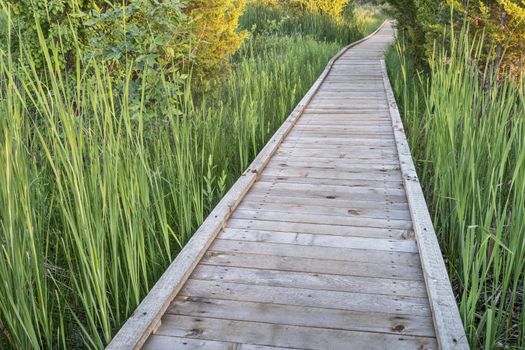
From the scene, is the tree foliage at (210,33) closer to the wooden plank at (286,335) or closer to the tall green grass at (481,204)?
the tall green grass at (481,204)

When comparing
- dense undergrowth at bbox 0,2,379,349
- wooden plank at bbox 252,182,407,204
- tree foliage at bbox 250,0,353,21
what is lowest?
wooden plank at bbox 252,182,407,204

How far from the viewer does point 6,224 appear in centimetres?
134

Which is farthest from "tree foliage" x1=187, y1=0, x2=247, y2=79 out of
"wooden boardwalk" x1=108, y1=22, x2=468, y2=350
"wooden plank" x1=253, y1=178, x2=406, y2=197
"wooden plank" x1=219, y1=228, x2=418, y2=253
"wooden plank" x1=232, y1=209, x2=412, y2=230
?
"wooden plank" x1=219, y1=228, x2=418, y2=253

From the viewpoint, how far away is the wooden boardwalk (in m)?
1.57

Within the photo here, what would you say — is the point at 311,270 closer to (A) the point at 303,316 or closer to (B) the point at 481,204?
(A) the point at 303,316

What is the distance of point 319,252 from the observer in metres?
2.13

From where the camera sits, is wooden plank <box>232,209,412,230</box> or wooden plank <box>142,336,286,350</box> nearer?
wooden plank <box>142,336,286,350</box>

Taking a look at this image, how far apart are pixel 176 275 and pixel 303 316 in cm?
50

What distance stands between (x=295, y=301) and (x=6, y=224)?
957 millimetres

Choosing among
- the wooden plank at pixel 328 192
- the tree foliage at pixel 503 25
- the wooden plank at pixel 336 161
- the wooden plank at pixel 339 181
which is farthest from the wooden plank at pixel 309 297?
the tree foliage at pixel 503 25

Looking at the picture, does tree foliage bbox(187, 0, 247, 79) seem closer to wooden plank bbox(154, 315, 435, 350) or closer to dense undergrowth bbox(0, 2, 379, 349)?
dense undergrowth bbox(0, 2, 379, 349)

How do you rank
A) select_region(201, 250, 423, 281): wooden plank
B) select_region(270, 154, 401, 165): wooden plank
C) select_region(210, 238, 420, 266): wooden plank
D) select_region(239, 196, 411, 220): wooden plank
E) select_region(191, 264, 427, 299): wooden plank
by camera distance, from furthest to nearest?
select_region(270, 154, 401, 165): wooden plank → select_region(239, 196, 411, 220): wooden plank → select_region(210, 238, 420, 266): wooden plank → select_region(201, 250, 423, 281): wooden plank → select_region(191, 264, 427, 299): wooden plank

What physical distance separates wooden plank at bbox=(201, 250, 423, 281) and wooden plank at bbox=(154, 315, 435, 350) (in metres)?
0.39

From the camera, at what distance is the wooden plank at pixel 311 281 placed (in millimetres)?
1824
